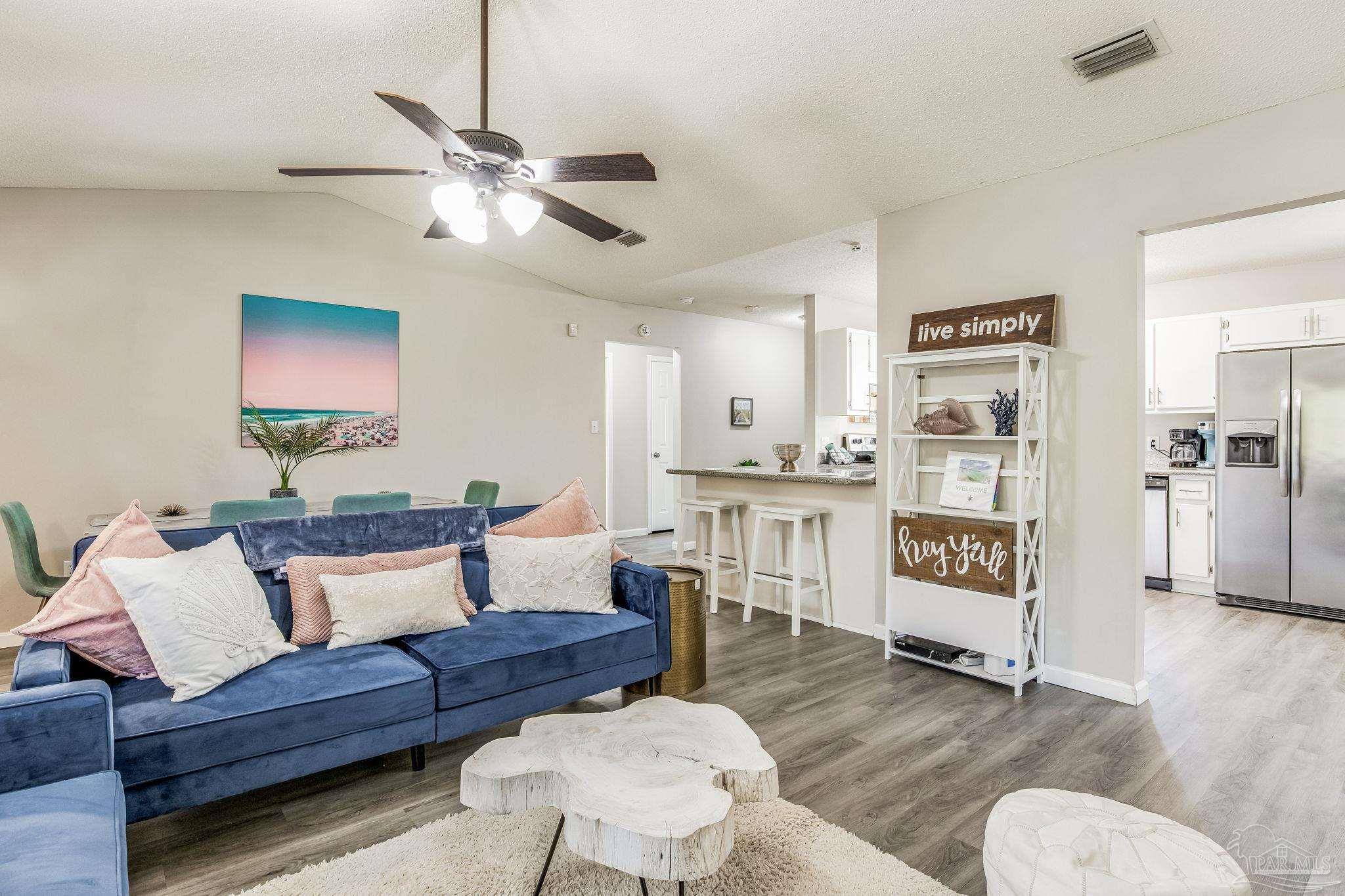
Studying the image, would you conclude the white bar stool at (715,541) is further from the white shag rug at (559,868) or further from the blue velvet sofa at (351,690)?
the white shag rug at (559,868)

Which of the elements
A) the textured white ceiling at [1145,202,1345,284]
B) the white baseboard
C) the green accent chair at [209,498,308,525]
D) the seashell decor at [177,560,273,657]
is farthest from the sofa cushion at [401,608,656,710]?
the textured white ceiling at [1145,202,1345,284]

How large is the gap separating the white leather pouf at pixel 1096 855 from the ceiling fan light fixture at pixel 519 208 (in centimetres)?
241

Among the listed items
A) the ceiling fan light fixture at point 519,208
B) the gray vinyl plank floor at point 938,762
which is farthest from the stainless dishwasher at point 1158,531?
the ceiling fan light fixture at point 519,208

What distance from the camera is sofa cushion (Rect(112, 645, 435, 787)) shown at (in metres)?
1.80

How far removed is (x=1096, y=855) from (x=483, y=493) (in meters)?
4.00

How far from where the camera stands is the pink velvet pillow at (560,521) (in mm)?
3016

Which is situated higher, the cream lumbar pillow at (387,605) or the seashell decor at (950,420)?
the seashell decor at (950,420)

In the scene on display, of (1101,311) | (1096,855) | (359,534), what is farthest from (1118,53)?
(359,534)

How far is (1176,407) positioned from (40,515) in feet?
25.1

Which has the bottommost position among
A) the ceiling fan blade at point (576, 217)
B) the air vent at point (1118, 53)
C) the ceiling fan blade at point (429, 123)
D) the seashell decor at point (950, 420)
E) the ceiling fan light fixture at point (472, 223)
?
the seashell decor at point (950, 420)

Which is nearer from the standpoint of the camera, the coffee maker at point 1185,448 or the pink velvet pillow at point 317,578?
the pink velvet pillow at point 317,578

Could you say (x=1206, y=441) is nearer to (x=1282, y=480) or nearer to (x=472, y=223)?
(x=1282, y=480)

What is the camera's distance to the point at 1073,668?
125 inches

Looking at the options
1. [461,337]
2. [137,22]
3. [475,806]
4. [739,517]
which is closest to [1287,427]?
[739,517]
